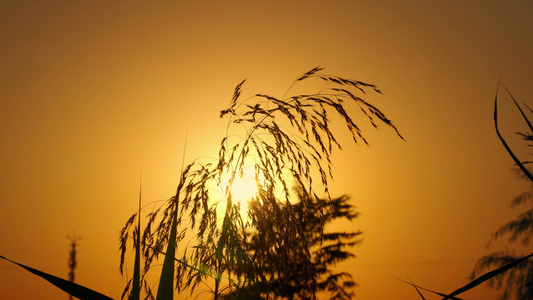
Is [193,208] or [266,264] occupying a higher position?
[193,208]

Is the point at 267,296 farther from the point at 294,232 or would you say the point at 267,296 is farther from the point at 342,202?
the point at 342,202

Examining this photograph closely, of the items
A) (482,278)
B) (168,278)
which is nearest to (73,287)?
(168,278)

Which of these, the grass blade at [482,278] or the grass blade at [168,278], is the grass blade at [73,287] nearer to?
the grass blade at [168,278]

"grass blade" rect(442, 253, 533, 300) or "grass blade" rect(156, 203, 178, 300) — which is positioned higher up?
"grass blade" rect(156, 203, 178, 300)

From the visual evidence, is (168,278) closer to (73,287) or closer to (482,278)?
(73,287)

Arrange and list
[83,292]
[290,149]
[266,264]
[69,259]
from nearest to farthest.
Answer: [83,292]
[266,264]
[290,149]
[69,259]

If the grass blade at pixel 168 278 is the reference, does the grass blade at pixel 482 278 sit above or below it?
below

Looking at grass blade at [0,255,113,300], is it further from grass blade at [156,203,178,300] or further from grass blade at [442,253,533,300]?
grass blade at [442,253,533,300]

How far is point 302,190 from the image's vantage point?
3.04 m

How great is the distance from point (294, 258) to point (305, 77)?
3.48ft

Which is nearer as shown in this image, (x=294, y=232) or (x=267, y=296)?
(x=267, y=296)

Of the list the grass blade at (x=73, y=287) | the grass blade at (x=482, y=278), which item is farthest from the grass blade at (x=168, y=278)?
the grass blade at (x=482, y=278)

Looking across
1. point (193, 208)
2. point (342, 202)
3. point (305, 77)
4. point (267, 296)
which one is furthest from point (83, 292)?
point (342, 202)


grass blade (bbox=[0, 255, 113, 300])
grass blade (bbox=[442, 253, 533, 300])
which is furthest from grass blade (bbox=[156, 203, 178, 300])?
grass blade (bbox=[442, 253, 533, 300])
